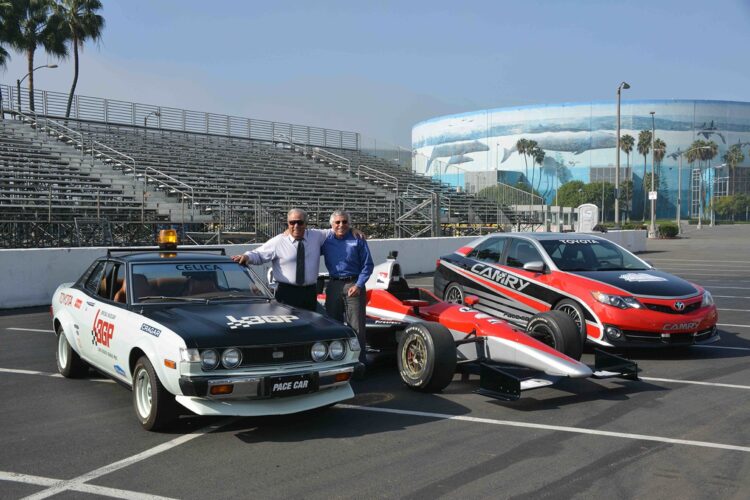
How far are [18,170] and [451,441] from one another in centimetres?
2245

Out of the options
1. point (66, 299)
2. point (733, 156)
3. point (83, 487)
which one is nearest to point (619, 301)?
point (66, 299)

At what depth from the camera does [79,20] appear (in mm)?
41344

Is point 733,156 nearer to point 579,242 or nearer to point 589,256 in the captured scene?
point 579,242

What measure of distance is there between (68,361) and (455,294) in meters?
5.56

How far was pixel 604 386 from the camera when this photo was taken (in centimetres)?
733

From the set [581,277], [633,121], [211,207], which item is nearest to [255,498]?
[581,277]

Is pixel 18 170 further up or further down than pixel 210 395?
further up

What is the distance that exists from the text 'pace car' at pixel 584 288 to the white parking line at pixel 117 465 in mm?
4802

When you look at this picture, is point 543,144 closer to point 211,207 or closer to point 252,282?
point 211,207

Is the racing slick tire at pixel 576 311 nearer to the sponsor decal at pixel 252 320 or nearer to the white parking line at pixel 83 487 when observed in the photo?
the sponsor decal at pixel 252 320

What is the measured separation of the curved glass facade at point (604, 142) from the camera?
122 m

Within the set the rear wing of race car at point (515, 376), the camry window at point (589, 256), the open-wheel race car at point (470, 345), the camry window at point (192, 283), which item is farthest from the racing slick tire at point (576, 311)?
the camry window at point (192, 283)

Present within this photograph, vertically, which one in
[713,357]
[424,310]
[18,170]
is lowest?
[713,357]

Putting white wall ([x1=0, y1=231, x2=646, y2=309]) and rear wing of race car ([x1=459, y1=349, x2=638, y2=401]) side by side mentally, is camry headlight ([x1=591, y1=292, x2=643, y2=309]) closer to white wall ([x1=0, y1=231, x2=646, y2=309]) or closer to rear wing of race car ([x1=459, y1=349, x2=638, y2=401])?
rear wing of race car ([x1=459, y1=349, x2=638, y2=401])
